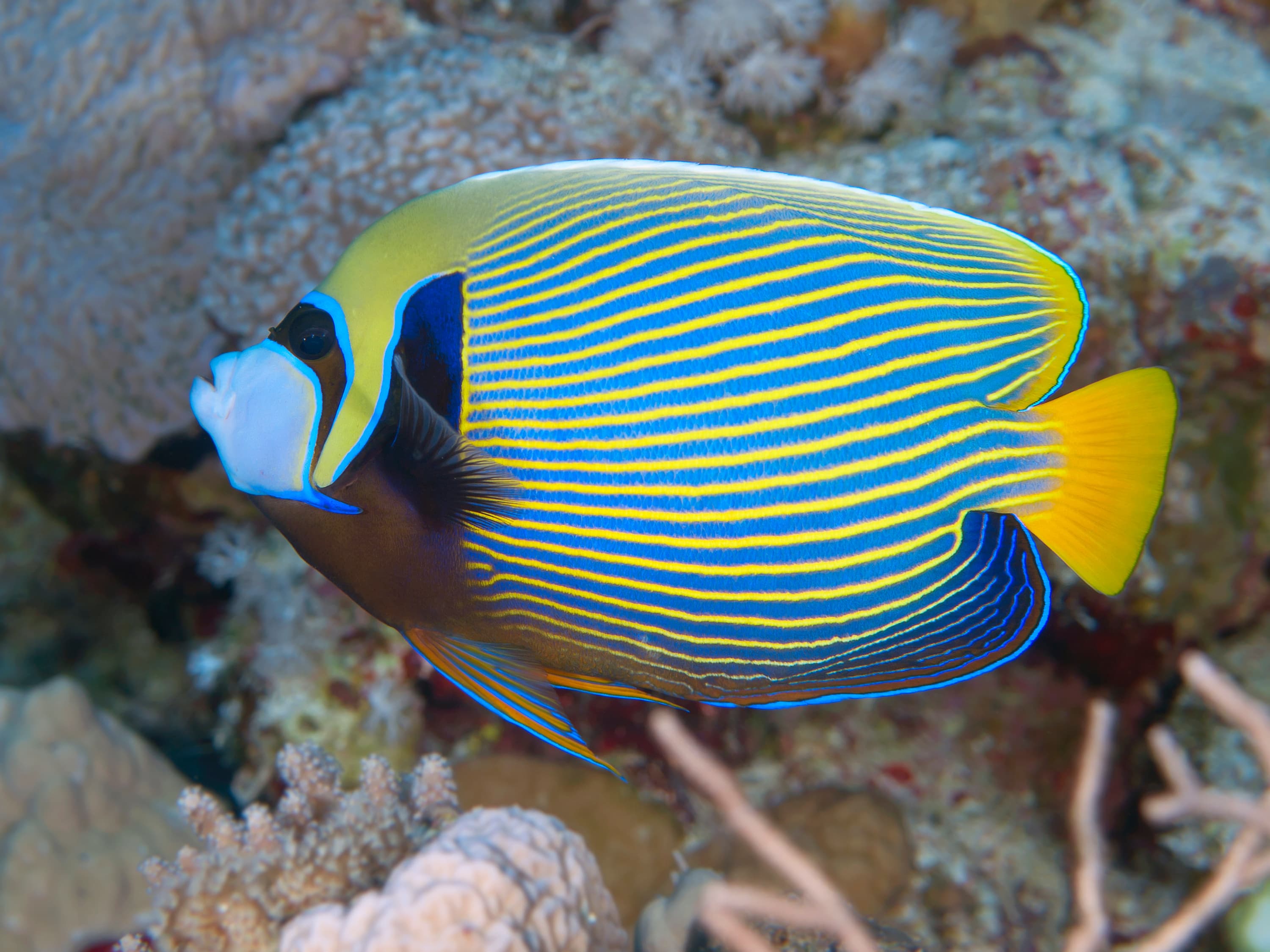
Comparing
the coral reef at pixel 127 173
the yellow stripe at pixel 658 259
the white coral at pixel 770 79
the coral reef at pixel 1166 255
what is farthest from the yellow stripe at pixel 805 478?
the white coral at pixel 770 79

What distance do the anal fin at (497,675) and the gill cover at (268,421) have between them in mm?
290

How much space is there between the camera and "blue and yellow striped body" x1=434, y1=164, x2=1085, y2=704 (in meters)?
1.16

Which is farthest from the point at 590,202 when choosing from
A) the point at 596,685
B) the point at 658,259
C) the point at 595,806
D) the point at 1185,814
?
the point at 595,806

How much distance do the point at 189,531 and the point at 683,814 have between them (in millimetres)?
2746

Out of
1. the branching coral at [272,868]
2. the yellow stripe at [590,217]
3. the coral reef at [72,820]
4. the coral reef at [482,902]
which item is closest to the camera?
the yellow stripe at [590,217]

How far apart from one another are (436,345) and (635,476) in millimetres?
373

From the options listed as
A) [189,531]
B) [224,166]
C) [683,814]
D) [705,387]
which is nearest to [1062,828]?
[683,814]

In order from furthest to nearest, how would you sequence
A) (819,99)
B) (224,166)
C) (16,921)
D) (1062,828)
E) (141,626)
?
(141,626) < (819,99) < (224,166) < (1062,828) < (16,921)

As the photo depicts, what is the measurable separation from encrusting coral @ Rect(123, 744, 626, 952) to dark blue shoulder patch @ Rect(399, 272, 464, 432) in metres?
1.16

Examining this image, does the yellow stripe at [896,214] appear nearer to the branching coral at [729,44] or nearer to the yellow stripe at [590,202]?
the yellow stripe at [590,202]

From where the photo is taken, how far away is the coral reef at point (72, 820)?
8.71ft

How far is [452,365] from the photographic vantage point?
3.96 feet

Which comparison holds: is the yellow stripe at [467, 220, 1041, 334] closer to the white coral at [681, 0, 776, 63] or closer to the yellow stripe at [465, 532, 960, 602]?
the yellow stripe at [465, 532, 960, 602]

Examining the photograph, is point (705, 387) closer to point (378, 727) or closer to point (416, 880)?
point (416, 880)
